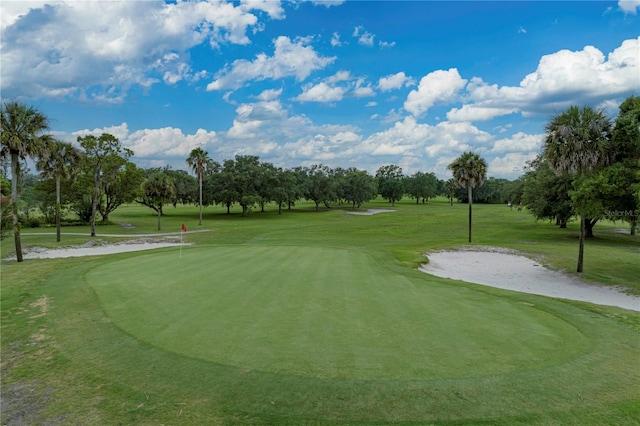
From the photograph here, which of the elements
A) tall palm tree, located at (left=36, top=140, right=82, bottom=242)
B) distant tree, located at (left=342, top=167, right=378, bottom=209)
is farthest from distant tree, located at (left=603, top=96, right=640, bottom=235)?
distant tree, located at (left=342, top=167, right=378, bottom=209)

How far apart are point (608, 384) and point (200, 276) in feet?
42.7

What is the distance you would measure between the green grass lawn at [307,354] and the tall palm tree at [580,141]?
11.1 meters

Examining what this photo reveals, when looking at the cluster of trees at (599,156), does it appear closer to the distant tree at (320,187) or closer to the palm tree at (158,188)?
the palm tree at (158,188)

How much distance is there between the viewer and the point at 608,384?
21.5 feet

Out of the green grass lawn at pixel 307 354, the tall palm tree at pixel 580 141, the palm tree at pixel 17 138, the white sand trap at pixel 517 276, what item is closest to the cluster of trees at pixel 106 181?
the palm tree at pixel 17 138

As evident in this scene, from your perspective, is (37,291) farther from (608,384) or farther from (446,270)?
(446,270)

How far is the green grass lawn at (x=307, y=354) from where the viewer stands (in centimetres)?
570

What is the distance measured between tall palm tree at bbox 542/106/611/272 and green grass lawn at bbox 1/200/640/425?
1115 centimetres

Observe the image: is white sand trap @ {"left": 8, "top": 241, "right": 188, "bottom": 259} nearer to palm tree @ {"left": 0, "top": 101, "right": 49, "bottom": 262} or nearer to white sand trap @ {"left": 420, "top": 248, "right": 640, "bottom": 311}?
palm tree @ {"left": 0, "top": 101, "right": 49, "bottom": 262}

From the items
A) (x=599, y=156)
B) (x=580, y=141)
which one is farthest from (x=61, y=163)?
(x=599, y=156)

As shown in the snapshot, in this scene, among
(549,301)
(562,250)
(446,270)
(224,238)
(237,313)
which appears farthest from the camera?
(224,238)

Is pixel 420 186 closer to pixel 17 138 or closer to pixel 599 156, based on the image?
pixel 599 156

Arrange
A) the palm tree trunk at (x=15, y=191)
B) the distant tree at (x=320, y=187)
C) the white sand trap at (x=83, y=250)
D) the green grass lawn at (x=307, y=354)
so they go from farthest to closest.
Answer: the distant tree at (x=320, y=187), the white sand trap at (x=83, y=250), the palm tree trunk at (x=15, y=191), the green grass lawn at (x=307, y=354)

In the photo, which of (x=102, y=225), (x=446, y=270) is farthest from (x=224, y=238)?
(x=102, y=225)
